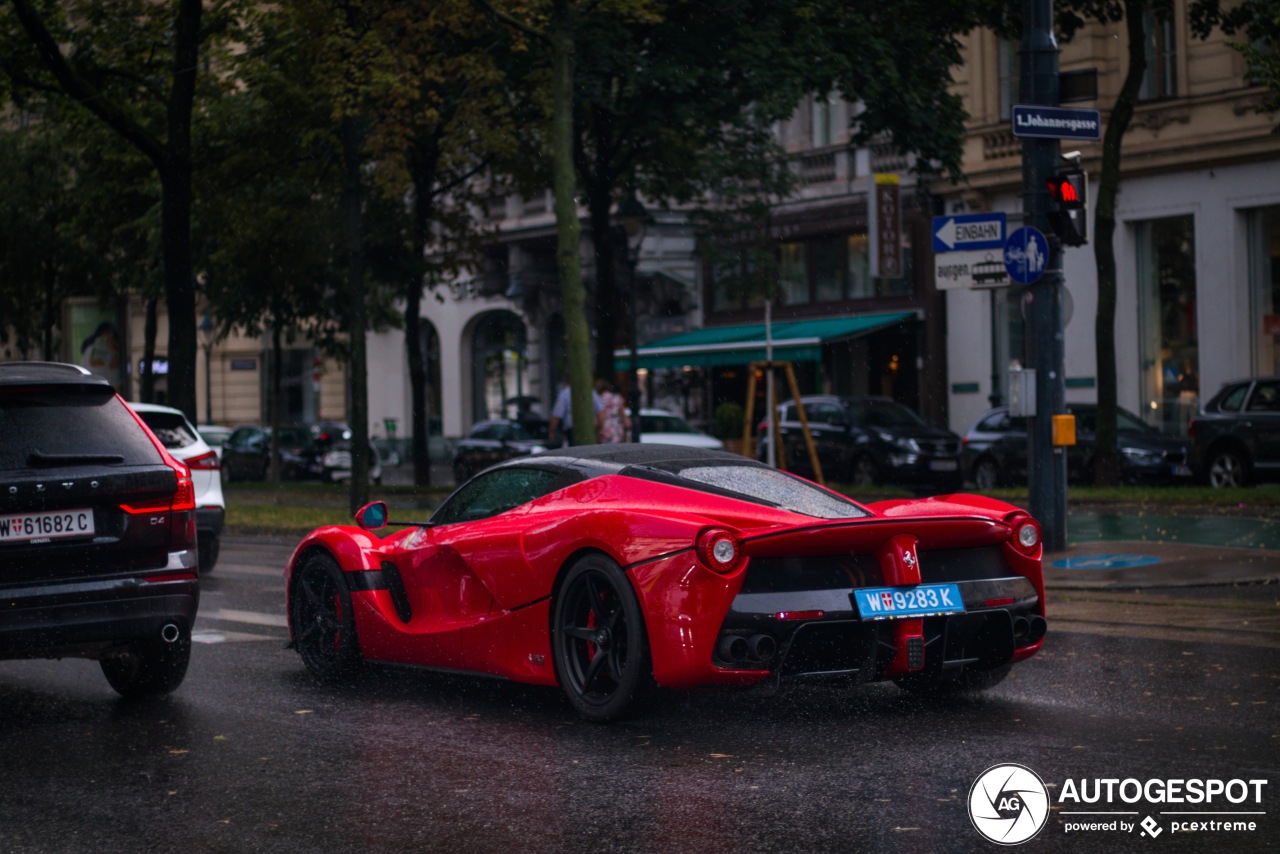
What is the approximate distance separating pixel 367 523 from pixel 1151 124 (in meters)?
25.4

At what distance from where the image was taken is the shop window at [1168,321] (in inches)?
1208

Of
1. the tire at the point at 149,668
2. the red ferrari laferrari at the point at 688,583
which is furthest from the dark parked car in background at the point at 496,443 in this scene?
the red ferrari laferrari at the point at 688,583

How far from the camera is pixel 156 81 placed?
25188 mm

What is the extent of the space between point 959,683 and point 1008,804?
2.34 metres

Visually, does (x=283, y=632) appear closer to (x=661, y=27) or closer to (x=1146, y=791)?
(x=1146, y=791)

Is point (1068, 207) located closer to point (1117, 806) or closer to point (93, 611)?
point (93, 611)

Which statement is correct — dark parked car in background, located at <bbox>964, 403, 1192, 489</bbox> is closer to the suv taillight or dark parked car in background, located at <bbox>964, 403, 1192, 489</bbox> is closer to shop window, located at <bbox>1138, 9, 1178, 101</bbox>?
shop window, located at <bbox>1138, 9, 1178, 101</bbox>

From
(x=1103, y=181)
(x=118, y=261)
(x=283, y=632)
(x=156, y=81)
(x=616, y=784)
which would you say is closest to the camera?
(x=616, y=784)

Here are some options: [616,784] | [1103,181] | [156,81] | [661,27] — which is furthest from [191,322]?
[616,784]

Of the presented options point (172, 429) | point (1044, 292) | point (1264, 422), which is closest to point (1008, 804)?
point (1044, 292)

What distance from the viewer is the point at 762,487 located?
743cm

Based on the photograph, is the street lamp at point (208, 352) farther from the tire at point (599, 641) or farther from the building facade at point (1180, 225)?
the tire at point (599, 641)

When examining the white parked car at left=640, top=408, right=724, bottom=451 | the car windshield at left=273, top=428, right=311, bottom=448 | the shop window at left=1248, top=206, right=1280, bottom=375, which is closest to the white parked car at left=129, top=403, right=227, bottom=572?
the white parked car at left=640, top=408, right=724, bottom=451

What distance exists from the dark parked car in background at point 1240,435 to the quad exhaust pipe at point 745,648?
60.6ft
